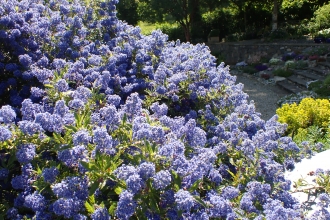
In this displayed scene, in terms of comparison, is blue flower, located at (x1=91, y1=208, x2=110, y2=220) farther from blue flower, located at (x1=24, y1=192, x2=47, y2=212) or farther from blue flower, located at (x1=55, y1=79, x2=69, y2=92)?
blue flower, located at (x1=55, y1=79, x2=69, y2=92)

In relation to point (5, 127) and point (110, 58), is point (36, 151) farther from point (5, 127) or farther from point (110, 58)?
point (110, 58)

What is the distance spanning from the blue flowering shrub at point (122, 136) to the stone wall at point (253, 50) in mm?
8539

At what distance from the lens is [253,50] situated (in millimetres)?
13031

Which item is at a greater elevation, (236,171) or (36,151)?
(36,151)

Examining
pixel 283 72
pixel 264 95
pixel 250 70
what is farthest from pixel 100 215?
pixel 250 70

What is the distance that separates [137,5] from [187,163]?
18.2 meters

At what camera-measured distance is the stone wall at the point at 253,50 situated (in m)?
11.6

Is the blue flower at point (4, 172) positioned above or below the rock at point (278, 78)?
above

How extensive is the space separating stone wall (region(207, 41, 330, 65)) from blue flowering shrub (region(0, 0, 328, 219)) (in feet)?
28.0

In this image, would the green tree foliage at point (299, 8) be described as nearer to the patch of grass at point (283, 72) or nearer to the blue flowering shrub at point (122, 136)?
the patch of grass at point (283, 72)

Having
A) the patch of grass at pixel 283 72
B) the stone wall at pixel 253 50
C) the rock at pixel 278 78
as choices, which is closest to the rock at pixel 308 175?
the rock at pixel 278 78

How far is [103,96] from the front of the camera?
282 cm

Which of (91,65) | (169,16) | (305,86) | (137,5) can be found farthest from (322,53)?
(137,5)

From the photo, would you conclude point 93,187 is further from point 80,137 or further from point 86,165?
point 80,137
